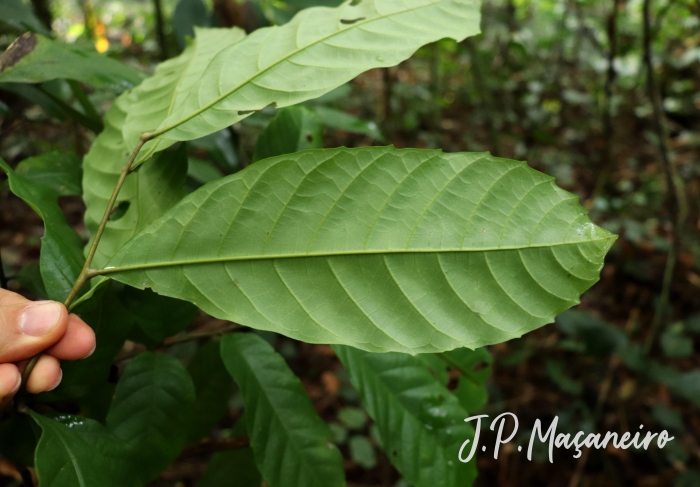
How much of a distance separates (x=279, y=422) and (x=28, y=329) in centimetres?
31

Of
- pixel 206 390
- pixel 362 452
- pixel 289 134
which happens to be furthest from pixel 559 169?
pixel 206 390

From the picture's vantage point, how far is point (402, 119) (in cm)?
320

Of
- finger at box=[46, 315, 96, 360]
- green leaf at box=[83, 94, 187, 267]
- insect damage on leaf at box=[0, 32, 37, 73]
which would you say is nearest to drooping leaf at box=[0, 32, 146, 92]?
insect damage on leaf at box=[0, 32, 37, 73]

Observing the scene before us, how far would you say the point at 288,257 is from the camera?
458 millimetres

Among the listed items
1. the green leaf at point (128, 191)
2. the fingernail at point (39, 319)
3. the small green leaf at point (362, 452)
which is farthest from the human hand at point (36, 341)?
the small green leaf at point (362, 452)

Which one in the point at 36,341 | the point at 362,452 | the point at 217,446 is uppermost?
the point at 36,341

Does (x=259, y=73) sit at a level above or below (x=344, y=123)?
above

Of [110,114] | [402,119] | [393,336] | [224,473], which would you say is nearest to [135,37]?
[402,119]

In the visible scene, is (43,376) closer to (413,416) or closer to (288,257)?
(288,257)

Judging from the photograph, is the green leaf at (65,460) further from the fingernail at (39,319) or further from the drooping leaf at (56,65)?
the drooping leaf at (56,65)

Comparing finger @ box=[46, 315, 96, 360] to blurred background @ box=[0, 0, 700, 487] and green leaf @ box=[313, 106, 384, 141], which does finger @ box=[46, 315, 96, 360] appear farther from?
green leaf @ box=[313, 106, 384, 141]

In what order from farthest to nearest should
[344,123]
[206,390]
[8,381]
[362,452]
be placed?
[362,452] < [344,123] < [206,390] < [8,381]

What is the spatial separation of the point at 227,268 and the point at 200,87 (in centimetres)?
22

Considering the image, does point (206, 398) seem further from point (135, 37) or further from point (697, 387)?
point (135, 37)
